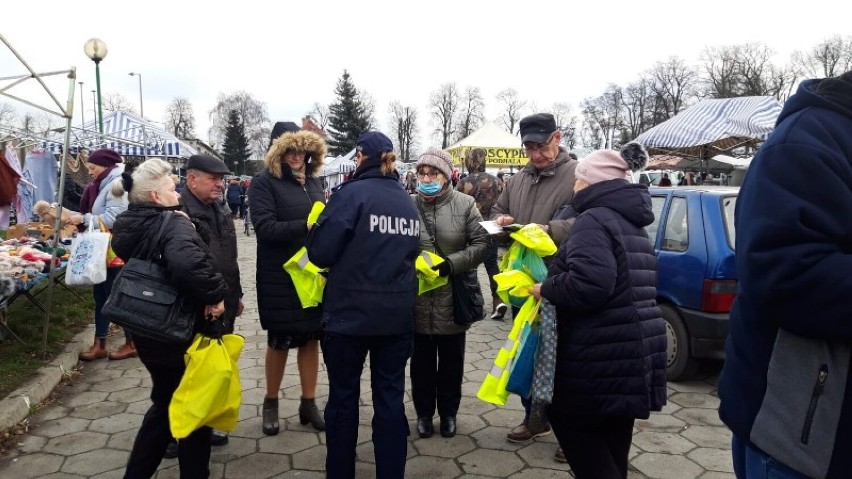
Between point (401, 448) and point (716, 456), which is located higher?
point (401, 448)

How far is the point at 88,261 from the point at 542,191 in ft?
12.2

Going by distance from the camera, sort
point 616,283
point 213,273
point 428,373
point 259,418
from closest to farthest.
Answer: point 616,283 < point 213,273 < point 428,373 < point 259,418

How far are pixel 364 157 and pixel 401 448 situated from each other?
155 cm

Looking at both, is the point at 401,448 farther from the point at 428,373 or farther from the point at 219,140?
the point at 219,140

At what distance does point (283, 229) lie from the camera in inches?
146

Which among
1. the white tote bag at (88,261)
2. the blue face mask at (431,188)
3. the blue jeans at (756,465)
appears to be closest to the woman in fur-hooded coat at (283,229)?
the blue face mask at (431,188)

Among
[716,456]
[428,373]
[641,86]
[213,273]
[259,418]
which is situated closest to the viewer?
[213,273]

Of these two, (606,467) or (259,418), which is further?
(259,418)

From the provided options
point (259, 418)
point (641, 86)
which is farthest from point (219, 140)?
point (259, 418)

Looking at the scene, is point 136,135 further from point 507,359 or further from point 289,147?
point 507,359

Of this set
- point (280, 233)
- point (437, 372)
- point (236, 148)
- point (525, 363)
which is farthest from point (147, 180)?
point (236, 148)

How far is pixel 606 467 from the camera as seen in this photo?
2400 millimetres

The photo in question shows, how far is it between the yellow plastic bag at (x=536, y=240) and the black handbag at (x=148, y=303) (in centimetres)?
173

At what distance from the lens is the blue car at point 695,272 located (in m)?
4.59
